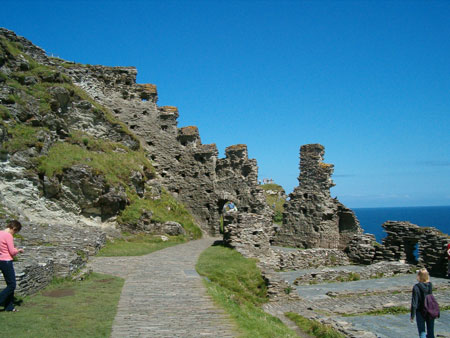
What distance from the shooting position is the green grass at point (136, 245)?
20375 mm

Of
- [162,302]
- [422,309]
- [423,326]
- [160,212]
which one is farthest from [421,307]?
[160,212]

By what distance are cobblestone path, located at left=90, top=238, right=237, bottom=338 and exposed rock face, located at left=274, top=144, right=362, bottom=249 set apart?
13.9 m

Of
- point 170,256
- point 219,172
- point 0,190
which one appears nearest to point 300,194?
point 219,172

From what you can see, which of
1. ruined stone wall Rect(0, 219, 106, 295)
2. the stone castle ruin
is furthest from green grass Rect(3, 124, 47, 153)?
ruined stone wall Rect(0, 219, 106, 295)

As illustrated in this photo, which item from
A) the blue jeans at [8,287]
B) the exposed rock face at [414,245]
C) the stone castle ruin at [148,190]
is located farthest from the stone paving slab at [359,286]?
the blue jeans at [8,287]

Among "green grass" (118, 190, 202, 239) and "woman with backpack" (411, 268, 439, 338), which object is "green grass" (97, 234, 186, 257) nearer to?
"green grass" (118, 190, 202, 239)

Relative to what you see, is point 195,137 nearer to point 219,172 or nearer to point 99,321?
point 219,172

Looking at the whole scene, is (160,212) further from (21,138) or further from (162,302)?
(162,302)

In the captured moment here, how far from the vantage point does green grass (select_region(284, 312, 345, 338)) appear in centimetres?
1189

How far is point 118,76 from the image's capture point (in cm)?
3906

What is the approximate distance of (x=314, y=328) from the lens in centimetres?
1270

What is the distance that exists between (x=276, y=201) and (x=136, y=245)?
3742 cm

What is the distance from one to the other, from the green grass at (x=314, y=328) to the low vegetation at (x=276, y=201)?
32.7 m

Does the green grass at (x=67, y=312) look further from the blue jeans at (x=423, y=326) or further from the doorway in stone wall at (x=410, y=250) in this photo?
the doorway in stone wall at (x=410, y=250)
